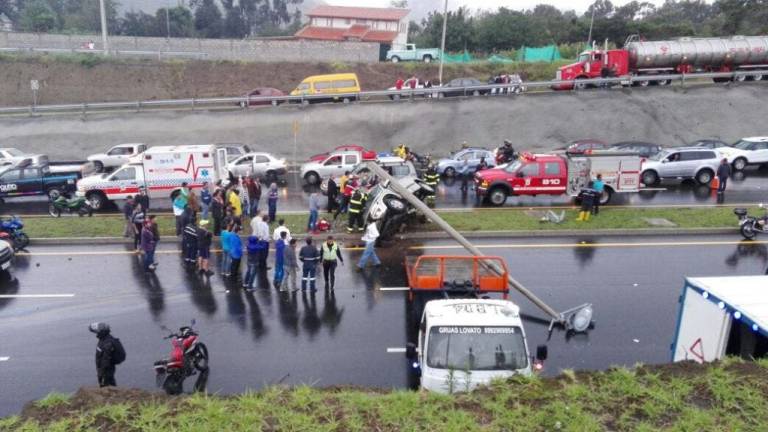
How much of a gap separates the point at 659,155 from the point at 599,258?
39.3 ft

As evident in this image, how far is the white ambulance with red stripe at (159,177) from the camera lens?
73.0 ft

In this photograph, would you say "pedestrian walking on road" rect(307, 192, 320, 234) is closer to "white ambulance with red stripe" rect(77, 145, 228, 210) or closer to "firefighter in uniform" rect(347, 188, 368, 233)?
"firefighter in uniform" rect(347, 188, 368, 233)

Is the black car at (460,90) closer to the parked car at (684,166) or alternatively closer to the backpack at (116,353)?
the parked car at (684,166)

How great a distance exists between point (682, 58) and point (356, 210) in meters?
26.9

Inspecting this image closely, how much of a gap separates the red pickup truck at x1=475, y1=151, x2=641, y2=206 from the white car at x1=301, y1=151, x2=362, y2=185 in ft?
22.1

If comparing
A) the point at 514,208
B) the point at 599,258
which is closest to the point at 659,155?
the point at 514,208

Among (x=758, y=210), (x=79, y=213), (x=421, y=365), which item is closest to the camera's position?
(x=421, y=365)

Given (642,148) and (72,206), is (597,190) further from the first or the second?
(72,206)

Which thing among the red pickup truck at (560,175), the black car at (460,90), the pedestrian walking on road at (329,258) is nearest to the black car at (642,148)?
the red pickup truck at (560,175)

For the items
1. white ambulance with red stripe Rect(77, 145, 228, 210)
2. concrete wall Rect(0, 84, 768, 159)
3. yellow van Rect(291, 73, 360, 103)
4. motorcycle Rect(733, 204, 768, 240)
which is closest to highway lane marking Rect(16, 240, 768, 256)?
motorcycle Rect(733, 204, 768, 240)

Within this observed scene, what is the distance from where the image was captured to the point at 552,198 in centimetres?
2311

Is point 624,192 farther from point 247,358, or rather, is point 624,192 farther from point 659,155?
point 247,358

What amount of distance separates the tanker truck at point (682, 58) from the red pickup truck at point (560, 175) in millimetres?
14655

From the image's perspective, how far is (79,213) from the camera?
21562 millimetres
